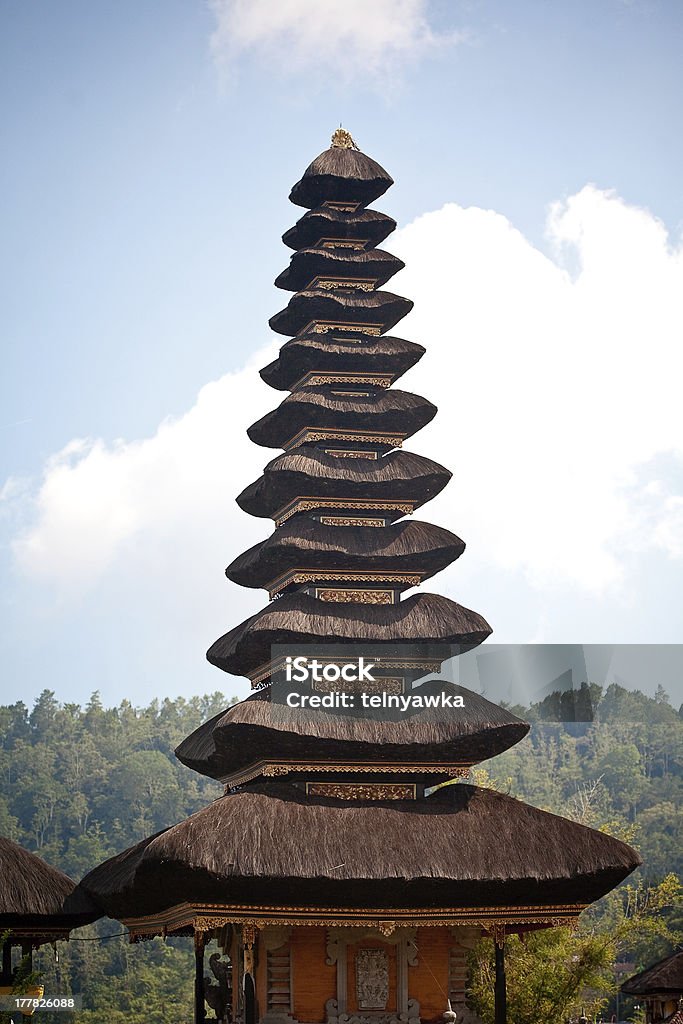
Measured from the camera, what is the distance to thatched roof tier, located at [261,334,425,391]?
28.0m

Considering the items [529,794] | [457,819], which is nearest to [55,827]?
[529,794]

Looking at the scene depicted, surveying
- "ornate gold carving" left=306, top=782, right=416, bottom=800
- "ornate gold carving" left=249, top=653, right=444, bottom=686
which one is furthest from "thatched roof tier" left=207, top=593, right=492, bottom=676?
"ornate gold carving" left=306, top=782, right=416, bottom=800

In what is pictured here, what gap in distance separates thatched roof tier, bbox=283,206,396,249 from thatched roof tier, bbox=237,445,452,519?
4.70 m

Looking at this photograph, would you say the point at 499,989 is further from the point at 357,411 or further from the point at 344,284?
the point at 344,284

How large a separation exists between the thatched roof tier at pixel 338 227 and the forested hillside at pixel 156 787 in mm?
19244

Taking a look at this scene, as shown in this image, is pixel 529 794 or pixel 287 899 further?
pixel 529 794

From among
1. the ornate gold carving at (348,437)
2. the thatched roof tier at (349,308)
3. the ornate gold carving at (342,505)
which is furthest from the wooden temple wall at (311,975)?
the thatched roof tier at (349,308)

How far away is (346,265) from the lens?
2889cm

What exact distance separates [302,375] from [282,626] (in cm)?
591

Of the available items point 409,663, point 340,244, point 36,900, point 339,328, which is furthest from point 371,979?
point 340,244

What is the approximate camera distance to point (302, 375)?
28562mm

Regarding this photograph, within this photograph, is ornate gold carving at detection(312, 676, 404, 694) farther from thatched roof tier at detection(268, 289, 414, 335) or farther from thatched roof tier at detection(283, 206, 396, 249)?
thatched roof tier at detection(283, 206, 396, 249)

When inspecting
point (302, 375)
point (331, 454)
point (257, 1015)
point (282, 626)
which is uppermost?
point (302, 375)

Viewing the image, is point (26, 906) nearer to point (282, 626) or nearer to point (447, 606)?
point (282, 626)
